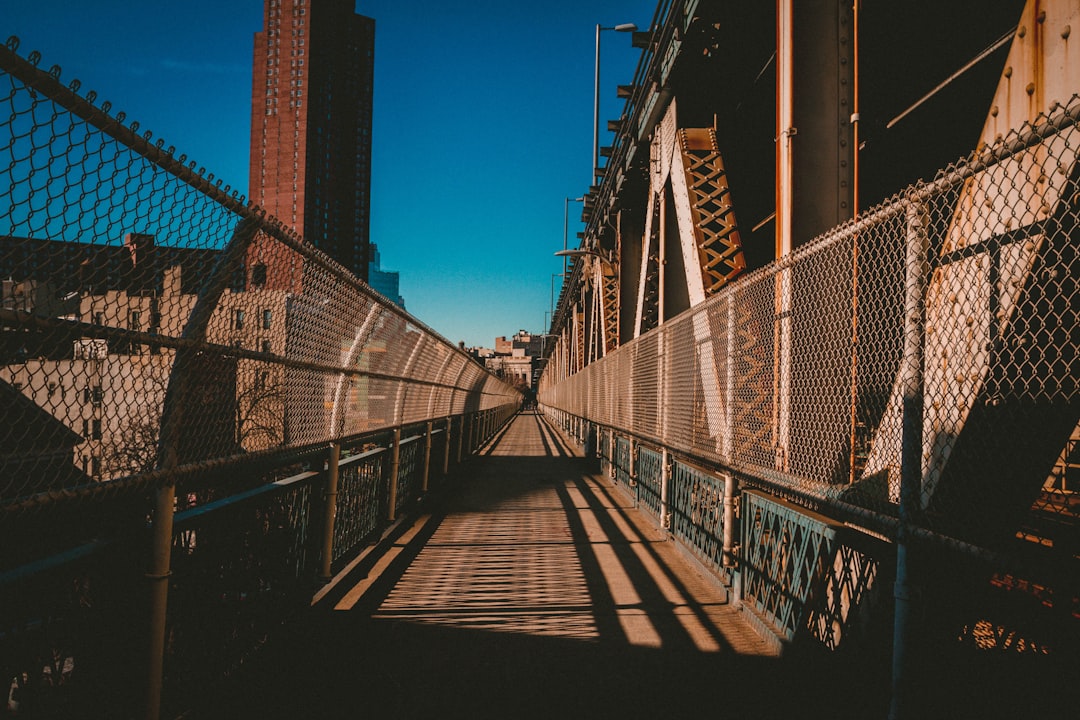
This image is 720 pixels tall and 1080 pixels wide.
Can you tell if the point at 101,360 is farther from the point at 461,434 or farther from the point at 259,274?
the point at 461,434

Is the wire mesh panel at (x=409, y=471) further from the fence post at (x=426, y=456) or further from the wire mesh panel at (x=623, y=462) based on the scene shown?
the wire mesh panel at (x=623, y=462)

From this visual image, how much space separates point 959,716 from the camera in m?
2.44

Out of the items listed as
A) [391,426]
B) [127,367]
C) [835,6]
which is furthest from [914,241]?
[391,426]

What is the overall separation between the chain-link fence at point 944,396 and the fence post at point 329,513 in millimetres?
2905

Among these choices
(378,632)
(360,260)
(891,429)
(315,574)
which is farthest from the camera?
(360,260)

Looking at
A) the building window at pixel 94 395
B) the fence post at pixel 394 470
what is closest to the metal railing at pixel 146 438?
the building window at pixel 94 395

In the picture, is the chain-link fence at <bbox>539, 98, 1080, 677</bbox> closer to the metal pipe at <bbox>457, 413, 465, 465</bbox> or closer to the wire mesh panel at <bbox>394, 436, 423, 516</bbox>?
the wire mesh panel at <bbox>394, 436, 423, 516</bbox>

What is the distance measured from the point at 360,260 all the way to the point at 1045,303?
145 m

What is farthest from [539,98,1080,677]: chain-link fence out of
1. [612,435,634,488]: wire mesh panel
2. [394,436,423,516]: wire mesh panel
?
[612,435,634,488]: wire mesh panel

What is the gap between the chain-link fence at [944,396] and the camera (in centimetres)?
230

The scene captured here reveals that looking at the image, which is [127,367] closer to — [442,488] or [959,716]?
[959,716]

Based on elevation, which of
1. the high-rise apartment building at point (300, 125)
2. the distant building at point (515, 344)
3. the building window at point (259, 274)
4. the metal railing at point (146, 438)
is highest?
the high-rise apartment building at point (300, 125)

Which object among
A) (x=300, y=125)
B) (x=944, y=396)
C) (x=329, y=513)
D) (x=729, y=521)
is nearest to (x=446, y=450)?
(x=329, y=513)

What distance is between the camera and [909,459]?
8.52ft
